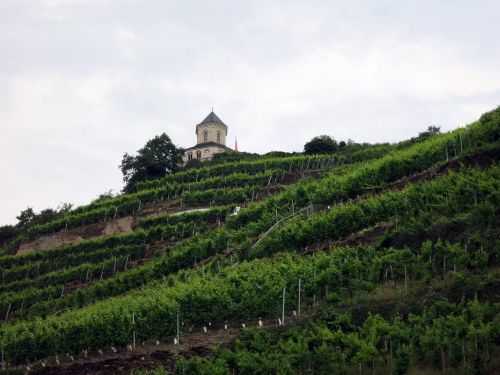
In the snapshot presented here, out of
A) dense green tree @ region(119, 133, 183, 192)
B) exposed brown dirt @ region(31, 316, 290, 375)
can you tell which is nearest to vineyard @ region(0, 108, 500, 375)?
exposed brown dirt @ region(31, 316, 290, 375)

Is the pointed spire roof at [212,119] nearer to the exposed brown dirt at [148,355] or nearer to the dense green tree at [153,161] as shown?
the dense green tree at [153,161]

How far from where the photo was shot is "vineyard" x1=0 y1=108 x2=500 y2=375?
830 inches

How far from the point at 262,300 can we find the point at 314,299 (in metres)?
1.85

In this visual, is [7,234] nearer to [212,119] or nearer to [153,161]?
[153,161]

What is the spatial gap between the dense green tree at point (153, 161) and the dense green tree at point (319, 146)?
10045mm

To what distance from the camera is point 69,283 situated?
38531 millimetres

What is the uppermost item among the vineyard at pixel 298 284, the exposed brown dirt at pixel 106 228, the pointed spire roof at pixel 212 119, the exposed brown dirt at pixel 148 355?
the pointed spire roof at pixel 212 119

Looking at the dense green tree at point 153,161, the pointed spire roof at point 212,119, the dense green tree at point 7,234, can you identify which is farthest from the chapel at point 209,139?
the dense green tree at point 7,234

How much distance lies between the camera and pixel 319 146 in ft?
185

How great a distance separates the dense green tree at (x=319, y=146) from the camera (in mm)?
56281

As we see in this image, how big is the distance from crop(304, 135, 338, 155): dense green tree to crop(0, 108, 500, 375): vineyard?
14.1 metres

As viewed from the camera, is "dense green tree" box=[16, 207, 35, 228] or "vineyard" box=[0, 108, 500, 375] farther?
"dense green tree" box=[16, 207, 35, 228]

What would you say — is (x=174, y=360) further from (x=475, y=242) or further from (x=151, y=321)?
(x=475, y=242)

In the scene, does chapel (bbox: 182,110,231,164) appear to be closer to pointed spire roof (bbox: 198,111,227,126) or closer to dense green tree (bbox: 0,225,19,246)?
pointed spire roof (bbox: 198,111,227,126)
